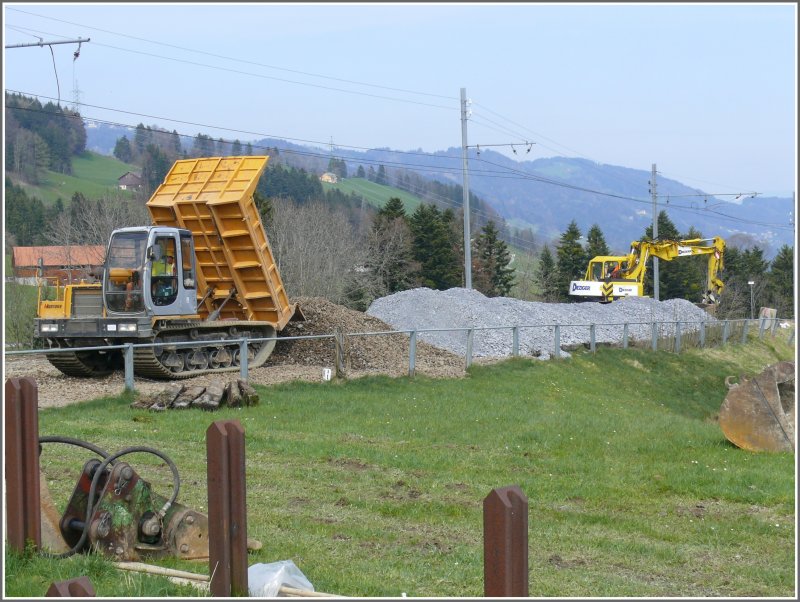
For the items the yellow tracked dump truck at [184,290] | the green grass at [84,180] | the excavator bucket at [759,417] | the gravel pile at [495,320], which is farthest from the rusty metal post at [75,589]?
the green grass at [84,180]

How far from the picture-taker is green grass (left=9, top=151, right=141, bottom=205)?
96125 mm

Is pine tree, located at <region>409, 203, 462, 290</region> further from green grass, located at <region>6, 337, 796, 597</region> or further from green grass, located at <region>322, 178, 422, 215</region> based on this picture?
green grass, located at <region>322, 178, 422, 215</region>

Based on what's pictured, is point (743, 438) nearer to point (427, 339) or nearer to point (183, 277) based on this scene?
point (183, 277)

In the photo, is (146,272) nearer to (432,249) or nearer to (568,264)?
(432,249)

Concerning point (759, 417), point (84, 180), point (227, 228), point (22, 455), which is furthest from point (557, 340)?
point (84, 180)

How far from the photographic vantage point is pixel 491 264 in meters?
66.8

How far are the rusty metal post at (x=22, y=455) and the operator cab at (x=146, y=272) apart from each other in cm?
1326

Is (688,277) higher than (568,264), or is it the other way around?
(568,264)

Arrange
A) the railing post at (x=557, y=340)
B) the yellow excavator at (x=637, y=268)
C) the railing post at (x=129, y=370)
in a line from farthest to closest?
the yellow excavator at (x=637, y=268), the railing post at (x=557, y=340), the railing post at (x=129, y=370)

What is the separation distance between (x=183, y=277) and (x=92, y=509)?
45.4 feet

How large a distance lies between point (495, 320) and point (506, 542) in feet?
91.2

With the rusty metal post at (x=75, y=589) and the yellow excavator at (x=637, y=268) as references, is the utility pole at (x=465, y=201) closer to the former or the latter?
the yellow excavator at (x=637, y=268)

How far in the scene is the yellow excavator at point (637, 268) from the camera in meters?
45.6

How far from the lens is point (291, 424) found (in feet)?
46.3
